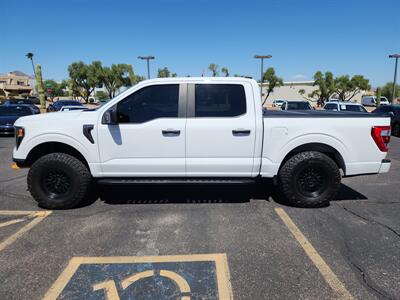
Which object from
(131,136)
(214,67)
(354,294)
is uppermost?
(214,67)

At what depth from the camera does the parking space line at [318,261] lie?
2.89 meters

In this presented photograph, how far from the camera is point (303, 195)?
496 cm

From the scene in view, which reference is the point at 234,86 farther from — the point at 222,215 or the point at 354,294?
the point at 354,294

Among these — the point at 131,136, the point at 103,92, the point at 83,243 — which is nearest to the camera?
the point at 83,243

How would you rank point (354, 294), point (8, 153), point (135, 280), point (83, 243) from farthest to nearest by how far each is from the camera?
point (8, 153) < point (83, 243) < point (135, 280) < point (354, 294)

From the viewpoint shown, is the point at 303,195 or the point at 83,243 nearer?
the point at 83,243

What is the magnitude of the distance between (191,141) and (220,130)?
0.45 m

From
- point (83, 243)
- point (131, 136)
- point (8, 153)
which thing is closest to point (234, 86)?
point (131, 136)

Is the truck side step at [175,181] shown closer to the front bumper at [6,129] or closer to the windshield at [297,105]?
the front bumper at [6,129]

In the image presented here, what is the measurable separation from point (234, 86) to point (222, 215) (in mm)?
1909

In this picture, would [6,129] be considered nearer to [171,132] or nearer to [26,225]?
[26,225]

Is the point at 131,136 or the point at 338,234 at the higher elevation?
the point at 131,136

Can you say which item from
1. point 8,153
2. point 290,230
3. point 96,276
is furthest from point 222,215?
point 8,153

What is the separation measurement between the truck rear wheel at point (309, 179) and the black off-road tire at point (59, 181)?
2.98 meters
